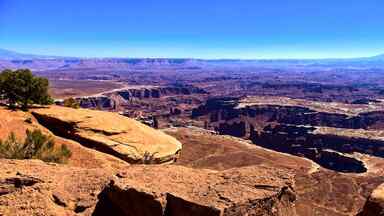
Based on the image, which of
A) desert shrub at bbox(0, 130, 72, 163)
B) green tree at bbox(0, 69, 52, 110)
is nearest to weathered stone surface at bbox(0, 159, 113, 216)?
desert shrub at bbox(0, 130, 72, 163)

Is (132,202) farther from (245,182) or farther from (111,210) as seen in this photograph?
(245,182)

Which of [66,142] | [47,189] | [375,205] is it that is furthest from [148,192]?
[66,142]

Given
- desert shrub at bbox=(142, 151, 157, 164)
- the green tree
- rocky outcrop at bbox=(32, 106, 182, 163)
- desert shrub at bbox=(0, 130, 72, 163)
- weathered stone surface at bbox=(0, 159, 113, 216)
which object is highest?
the green tree

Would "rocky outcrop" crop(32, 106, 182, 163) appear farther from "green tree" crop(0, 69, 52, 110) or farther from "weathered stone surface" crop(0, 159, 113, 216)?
"weathered stone surface" crop(0, 159, 113, 216)

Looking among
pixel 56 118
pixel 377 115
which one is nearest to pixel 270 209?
pixel 56 118

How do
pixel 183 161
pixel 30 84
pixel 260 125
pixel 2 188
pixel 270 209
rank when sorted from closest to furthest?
pixel 270 209 < pixel 2 188 < pixel 30 84 < pixel 183 161 < pixel 260 125

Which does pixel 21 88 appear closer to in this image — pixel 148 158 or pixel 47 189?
pixel 148 158

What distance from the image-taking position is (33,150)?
94.3 ft

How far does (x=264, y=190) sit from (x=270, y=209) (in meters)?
0.74

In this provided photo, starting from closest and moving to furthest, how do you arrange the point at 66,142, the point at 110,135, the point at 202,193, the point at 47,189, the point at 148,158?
the point at 202,193
the point at 47,189
the point at 66,142
the point at 148,158
the point at 110,135

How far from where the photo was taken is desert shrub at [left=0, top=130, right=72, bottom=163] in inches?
1067

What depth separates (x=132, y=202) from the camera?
1769 centimetres

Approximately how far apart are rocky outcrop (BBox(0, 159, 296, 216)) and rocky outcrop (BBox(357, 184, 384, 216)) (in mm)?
3044

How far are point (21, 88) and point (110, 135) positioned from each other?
34.7 ft
